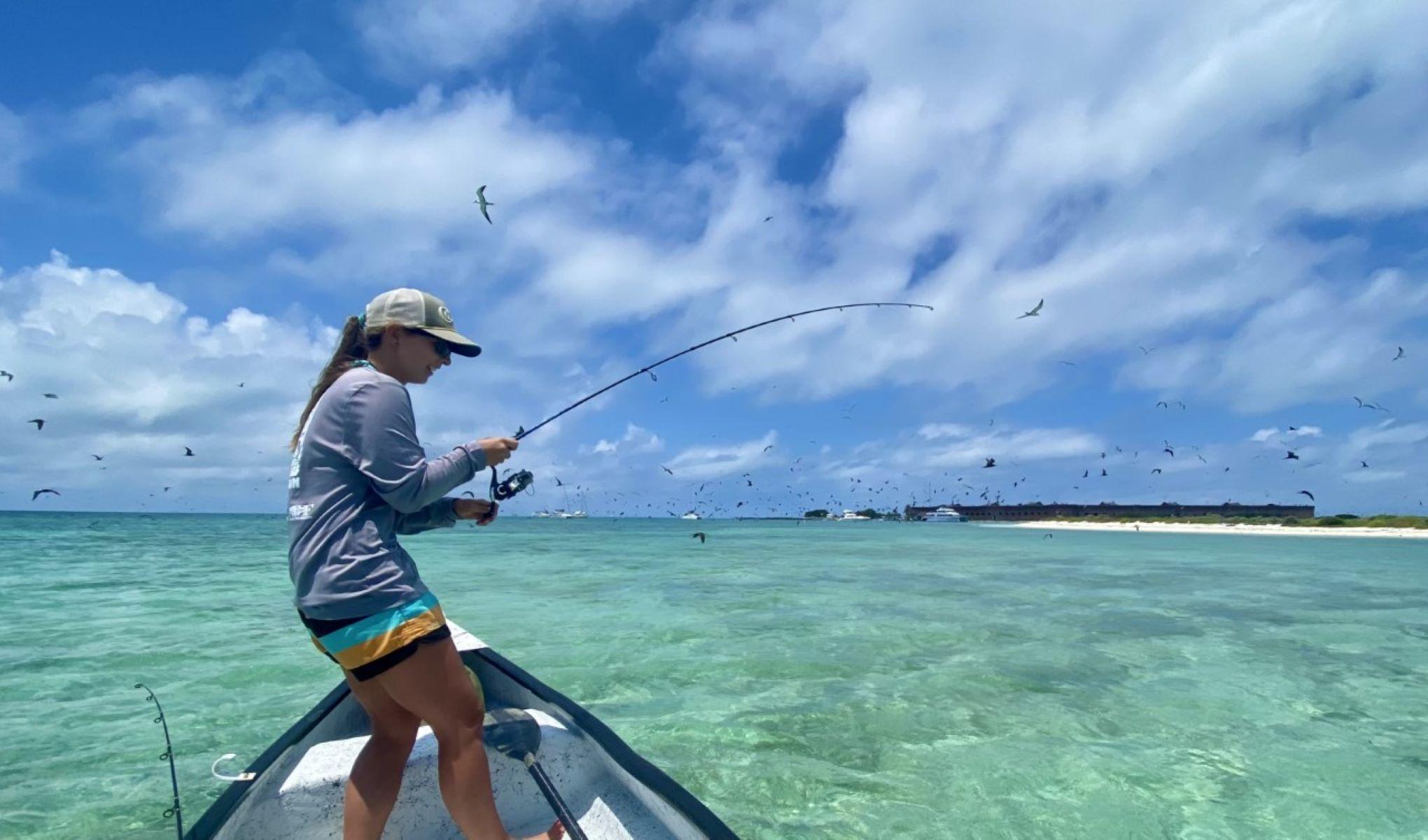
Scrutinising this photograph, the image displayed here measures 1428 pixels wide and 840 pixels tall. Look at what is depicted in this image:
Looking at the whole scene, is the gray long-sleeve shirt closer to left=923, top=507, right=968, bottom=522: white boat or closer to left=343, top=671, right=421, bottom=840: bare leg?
left=343, top=671, right=421, bottom=840: bare leg

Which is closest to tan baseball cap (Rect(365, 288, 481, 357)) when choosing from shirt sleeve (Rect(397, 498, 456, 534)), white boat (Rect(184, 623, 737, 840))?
shirt sleeve (Rect(397, 498, 456, 534))

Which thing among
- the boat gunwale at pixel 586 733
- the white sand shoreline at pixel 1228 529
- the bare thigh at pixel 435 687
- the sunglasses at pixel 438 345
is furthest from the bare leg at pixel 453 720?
the white sand shoreline at pixel 1228 529

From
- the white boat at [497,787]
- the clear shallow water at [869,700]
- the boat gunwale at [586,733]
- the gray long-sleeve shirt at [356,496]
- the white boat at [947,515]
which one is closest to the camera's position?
the gray long-sleeve shirt at [356,496]

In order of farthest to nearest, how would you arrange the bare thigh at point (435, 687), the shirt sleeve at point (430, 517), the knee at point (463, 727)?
1. the shirt sleeve at point (430, 517)
2. the knee at point (463, 727)
3. the bare thigh at point (435, 687)

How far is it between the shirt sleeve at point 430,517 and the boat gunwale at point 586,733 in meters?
1.59

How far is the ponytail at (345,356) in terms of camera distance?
2.92m

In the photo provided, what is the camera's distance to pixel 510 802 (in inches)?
158

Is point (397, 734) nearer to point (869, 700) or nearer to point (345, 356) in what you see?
point (345, 356)

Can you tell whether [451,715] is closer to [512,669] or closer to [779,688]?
[512,669]

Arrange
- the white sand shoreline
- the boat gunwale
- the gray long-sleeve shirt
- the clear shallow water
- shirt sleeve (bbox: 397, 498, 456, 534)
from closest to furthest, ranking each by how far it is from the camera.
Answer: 1. the gray long-sleeve shirt
2. shirt sleeve (bbox: 397, 498, 456, 534)
3. the boat gunwale
4. the clear shallow water
5. the white sand shoreline

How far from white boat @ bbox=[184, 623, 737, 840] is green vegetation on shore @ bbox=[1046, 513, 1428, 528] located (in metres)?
106

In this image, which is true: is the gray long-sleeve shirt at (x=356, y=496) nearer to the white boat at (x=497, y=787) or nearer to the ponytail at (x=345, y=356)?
the ponytail at (x=345, y=356)

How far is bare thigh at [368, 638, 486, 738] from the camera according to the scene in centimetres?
268

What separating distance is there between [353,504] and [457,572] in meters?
26.1
